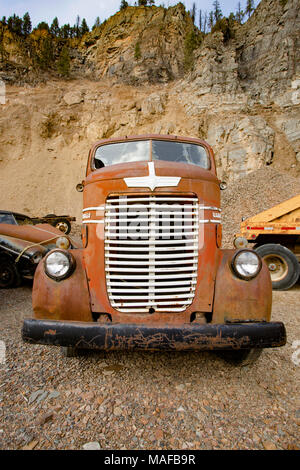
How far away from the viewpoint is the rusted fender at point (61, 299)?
237cm

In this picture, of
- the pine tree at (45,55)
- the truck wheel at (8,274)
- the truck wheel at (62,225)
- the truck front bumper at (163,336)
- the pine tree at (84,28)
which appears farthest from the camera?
the pine tree at (84,28)

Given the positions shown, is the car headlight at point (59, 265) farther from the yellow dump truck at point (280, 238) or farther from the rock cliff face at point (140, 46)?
the rock cliff face at point (140, 46)

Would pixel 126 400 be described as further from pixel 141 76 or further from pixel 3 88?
pixel 3 88

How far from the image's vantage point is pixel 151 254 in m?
2.39

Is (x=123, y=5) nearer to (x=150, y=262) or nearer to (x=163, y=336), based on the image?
(x=150, y=262)

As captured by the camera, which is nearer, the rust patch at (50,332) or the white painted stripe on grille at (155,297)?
the rust patch at (50,332)

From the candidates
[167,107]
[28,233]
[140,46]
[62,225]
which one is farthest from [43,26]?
[28,233]

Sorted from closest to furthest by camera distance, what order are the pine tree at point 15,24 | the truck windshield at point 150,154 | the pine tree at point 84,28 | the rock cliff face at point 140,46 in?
the truck windshield at point 150,154
the rock cliff face at point 140,46
the pine tree at point 15,24
the pine tree at point 84,28

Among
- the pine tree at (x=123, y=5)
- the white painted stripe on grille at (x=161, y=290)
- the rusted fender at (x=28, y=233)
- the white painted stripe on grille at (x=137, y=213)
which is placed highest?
the pine tree at (x=123, y=5)

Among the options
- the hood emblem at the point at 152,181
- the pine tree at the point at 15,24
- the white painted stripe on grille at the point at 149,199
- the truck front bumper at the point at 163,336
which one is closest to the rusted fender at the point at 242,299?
the truck front bumper at the point at 163,336

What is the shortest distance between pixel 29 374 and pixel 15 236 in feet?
14.0

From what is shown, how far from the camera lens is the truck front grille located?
238 cm

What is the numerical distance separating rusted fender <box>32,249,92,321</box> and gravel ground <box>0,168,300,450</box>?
2.01 ft

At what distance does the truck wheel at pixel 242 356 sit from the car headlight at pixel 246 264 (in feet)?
2.39
